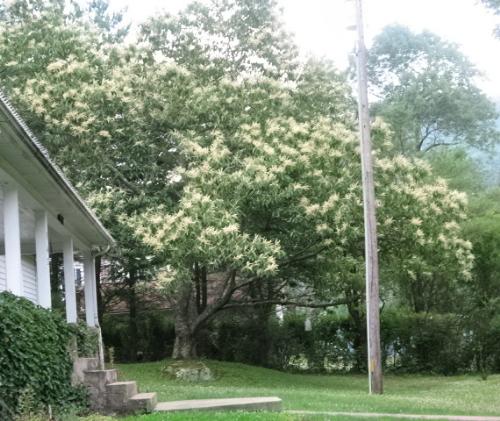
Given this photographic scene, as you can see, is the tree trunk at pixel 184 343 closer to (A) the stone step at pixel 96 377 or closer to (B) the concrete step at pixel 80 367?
(B) the concrete step at pixel 80 367

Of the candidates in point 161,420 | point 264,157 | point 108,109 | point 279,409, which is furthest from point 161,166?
point 161,420

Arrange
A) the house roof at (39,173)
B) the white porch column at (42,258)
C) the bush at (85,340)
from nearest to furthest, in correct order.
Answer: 1. the house roof at (39,173)
2. the white porch column at (42,258)
3. the bush at (85,340)

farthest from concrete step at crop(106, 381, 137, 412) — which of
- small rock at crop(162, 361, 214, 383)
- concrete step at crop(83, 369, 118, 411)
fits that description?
small rock at crop(162, 361, 214, 383)

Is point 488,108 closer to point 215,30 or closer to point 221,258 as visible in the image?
point 215,30

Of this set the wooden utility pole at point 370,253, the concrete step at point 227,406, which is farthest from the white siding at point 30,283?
the wooden utility pole at point 370,253

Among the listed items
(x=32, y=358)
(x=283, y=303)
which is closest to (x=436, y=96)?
(x=283, y=303)

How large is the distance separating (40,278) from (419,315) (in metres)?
18.7

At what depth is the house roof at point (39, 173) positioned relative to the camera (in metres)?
7.64

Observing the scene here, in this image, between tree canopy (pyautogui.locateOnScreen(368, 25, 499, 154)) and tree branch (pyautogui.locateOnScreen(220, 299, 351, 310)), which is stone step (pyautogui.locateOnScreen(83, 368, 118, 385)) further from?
tree canopy (pyautogui.locateOnScreen(368, 25, 499, 154))

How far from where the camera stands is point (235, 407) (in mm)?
10188

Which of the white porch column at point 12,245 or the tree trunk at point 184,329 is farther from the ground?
the white porch column at point 12,245

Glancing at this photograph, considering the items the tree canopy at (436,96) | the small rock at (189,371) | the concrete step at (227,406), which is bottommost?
the small rock at (189,371)

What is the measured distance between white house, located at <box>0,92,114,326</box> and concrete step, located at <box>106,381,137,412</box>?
1660mm

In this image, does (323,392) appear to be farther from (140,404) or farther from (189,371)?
(140,404)
